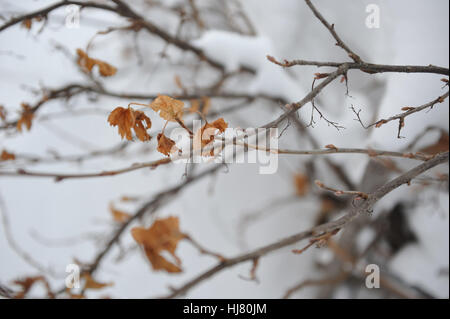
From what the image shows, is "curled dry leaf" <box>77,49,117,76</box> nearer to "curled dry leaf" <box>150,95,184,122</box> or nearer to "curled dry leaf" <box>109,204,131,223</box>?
"curled dry leaf" <box>150,95,184,122</box>

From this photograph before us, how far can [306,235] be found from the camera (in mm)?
347

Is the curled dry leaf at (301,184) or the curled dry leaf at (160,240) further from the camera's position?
the curled dry leaf at (301,184)

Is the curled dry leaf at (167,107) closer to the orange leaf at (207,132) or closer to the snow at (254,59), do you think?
the orange leaf at (207,132)

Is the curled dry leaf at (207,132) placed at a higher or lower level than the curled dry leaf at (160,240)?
higher

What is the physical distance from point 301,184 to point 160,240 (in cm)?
55

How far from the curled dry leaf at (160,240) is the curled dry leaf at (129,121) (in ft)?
0.43

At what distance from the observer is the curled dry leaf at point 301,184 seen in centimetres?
82

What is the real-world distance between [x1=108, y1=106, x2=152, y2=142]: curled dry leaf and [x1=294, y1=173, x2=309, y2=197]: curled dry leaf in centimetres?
62

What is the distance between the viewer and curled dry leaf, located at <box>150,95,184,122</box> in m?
0.23

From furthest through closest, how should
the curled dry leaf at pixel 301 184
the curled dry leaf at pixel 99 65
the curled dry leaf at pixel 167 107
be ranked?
the curled dry leaf at pixel 301 184 < the curled dry leaf at pixel 99 65 < the curled dry leaf at pixel 167 107

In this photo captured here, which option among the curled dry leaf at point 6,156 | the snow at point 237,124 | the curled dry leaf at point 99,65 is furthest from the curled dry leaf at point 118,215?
the curled dry leaf at point 99,65

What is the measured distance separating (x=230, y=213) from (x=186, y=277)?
20 cm

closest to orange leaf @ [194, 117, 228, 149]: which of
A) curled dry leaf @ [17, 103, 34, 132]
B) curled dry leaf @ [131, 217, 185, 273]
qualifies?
curled dry leaf @ [131, 217, 185, 273]
